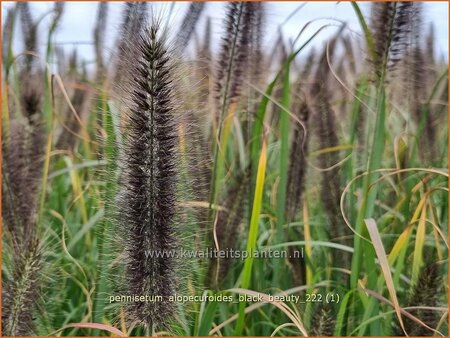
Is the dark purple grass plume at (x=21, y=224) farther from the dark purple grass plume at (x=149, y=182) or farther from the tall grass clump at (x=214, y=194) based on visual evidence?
the dark purple grass plume at (x=149, y=182)

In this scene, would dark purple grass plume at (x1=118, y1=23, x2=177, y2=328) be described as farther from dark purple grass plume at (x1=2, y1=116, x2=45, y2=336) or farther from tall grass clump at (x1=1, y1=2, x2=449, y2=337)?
dark purple grass plume at (x1=2, y1=116, x2=45, y2=336)

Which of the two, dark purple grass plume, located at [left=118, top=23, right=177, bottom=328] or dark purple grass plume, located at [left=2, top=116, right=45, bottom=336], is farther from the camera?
dark purple grass plume, located at [left=2, top=116, right=45, bottom=336]

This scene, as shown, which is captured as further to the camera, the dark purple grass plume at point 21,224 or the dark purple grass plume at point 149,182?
the dark purple grass plume at point 21,224

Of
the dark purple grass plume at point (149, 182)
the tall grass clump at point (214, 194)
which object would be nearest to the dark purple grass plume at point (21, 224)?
the tall grass clump at point (214, 194)

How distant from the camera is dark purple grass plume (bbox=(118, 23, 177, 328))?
1.68 metres

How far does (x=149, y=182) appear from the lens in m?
1.75

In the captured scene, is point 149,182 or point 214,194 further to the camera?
point 214,194

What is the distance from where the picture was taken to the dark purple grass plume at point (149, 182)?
1.68 m

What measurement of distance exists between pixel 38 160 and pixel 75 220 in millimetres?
619

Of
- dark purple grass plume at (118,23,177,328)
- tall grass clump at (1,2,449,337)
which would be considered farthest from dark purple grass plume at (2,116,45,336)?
dark purple grass plume at (118,23,177,328)

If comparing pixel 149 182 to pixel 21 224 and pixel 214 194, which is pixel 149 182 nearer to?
pixel 214 194

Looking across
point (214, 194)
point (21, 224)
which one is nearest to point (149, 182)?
point (214, 194)

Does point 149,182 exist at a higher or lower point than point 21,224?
higher

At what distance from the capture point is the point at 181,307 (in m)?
2.03
